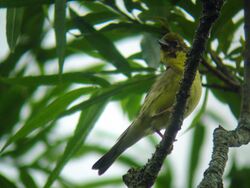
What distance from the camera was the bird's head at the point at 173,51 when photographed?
172 inches

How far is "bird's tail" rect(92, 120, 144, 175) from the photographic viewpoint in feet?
14.4

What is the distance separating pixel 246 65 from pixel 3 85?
284 cm

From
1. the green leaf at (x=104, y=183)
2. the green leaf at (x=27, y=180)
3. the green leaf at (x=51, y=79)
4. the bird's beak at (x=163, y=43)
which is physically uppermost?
the bird's beak at (x=163, y=43)

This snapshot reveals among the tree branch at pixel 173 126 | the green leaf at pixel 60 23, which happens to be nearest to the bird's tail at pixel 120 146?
the green leaf at pixel 60 23

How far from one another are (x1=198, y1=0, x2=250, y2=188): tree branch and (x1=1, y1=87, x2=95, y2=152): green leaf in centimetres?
133

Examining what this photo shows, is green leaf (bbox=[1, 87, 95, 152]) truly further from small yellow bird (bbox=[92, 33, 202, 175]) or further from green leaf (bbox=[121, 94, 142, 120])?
green leaf (bbox=[121, 94, 142, 120])

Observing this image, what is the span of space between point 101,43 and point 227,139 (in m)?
1.60

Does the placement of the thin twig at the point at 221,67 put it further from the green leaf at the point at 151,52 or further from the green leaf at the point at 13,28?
the green leaf at the point at 13,28

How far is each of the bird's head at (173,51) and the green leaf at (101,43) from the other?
31 cm

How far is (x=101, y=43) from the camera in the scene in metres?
4.30

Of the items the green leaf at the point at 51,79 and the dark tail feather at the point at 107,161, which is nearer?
the green leaf at the point at 51,79

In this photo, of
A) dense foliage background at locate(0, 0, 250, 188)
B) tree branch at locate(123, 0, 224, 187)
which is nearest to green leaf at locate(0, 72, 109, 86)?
dense foliage background at locate(0, 0, 250, 188)

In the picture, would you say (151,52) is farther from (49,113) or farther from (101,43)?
(49,113)

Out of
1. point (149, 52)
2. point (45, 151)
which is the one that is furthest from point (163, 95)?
point (45, 151)
